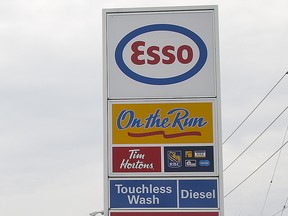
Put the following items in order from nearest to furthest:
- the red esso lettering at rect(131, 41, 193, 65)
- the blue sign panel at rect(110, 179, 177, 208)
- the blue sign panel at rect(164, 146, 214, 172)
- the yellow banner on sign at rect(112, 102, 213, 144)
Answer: the blue sign panel at rect(110, 179, 177, 208) < the blue sign panel at rect(164, 146, 214, 172) < the yellow banner on sign at rect(112, 102, 213, 144) < the red esso lettering at rect(131, 41, 193, 65)

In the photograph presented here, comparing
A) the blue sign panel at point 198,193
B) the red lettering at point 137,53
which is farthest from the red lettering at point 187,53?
the blue sign panel at point 198,193

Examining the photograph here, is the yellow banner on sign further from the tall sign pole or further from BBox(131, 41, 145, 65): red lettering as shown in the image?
BBox(131, 41, 145, 65): red lettering

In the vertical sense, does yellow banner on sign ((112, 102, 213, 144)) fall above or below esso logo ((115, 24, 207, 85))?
below

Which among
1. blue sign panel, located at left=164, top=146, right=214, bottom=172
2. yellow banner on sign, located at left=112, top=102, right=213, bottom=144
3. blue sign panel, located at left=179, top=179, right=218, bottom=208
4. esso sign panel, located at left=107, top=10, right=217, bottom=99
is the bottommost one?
blue sign panel, located at left=179, top=179, right=218, bottom=208

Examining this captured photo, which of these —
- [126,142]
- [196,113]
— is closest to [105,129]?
[126,142]

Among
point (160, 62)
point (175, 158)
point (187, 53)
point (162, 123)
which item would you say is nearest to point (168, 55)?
point (160, 62)

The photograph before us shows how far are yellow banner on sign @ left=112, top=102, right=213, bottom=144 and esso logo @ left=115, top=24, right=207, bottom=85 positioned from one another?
48cm

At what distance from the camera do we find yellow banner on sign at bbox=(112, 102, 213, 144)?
17.8 m

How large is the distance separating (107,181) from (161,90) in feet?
5.87

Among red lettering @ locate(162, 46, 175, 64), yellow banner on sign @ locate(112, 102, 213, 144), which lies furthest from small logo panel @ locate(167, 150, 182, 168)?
red lettering @ locate(162, 46, 175, 64)

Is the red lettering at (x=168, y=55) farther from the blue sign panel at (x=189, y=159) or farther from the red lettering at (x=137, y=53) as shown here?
the blue sign panel at (x=189, y=159)

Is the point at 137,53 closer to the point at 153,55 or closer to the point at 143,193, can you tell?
the point at 153,55

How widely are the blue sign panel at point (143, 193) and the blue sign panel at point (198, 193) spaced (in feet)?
0.45

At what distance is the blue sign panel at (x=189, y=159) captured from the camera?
698 inches
